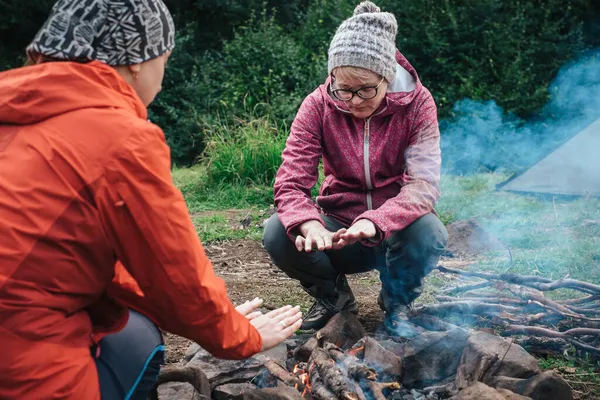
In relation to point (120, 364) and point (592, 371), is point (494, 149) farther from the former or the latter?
point (120, 364)

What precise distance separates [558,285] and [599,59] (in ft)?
33.2

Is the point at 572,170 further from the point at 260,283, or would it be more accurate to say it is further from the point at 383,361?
the point at 383,361

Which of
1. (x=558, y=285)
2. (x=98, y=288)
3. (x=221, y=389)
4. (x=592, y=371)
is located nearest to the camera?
(x=98, y=288)

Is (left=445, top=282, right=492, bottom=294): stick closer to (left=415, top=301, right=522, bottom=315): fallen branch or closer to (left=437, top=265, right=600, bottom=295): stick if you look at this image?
(left=437, top=265, right=600, bottom=295): stick

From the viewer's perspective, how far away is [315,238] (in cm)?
325

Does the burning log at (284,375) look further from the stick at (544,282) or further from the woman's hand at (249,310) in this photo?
the stick at (544,282)

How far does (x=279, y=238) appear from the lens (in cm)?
371

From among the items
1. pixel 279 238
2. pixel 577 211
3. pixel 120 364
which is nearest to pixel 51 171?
pixel 120 364

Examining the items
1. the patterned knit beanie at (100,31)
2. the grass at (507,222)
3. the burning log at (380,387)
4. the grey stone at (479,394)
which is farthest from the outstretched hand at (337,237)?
the patterned knit beanie at (100,31)

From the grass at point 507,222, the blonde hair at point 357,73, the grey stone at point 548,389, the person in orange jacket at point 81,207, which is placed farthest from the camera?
the grass at point 507,222

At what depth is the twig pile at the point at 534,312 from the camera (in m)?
3.33

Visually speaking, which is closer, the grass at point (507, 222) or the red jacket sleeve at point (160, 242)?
the red jacket sleeve at point (160, 242)

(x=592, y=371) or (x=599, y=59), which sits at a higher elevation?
(x=599, y=59)

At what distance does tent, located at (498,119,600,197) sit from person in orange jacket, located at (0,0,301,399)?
5.94 m
